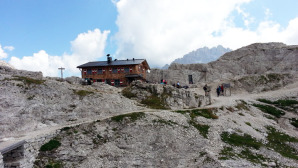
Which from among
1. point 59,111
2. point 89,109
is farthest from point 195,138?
point 59,111

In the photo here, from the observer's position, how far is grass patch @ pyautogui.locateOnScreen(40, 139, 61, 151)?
79.0 feet

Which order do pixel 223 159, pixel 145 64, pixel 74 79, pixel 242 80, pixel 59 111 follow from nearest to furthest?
pixel 223 159
pixel 59 111
pixel 74 79
pixel 242 80
pixel 145 64

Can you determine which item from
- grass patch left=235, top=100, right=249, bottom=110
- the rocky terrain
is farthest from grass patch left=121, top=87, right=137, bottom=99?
grass patch left=235, top=100, right=249, bottom=110

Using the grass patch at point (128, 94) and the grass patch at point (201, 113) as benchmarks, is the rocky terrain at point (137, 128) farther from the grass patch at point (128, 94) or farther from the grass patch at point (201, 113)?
the grass patch at point (201, 113)

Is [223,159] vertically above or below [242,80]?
below

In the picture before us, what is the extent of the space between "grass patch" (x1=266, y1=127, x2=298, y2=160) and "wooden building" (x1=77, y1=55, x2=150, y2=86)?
1730 inches

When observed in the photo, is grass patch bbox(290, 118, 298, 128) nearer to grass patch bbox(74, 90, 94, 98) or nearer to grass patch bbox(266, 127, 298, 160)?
grass patch bbox(266, 127, 298, 160)

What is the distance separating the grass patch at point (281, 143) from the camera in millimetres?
27953

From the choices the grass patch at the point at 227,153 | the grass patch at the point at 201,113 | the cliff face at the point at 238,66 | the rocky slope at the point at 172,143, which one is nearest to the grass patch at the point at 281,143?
the rocky slope at the point at 172,143

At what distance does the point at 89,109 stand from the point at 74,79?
26.7 m

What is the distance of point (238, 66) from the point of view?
87625 mm

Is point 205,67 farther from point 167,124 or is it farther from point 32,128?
point 32,128

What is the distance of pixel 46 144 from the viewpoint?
24.6m

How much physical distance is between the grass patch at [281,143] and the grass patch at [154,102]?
20.0 m
